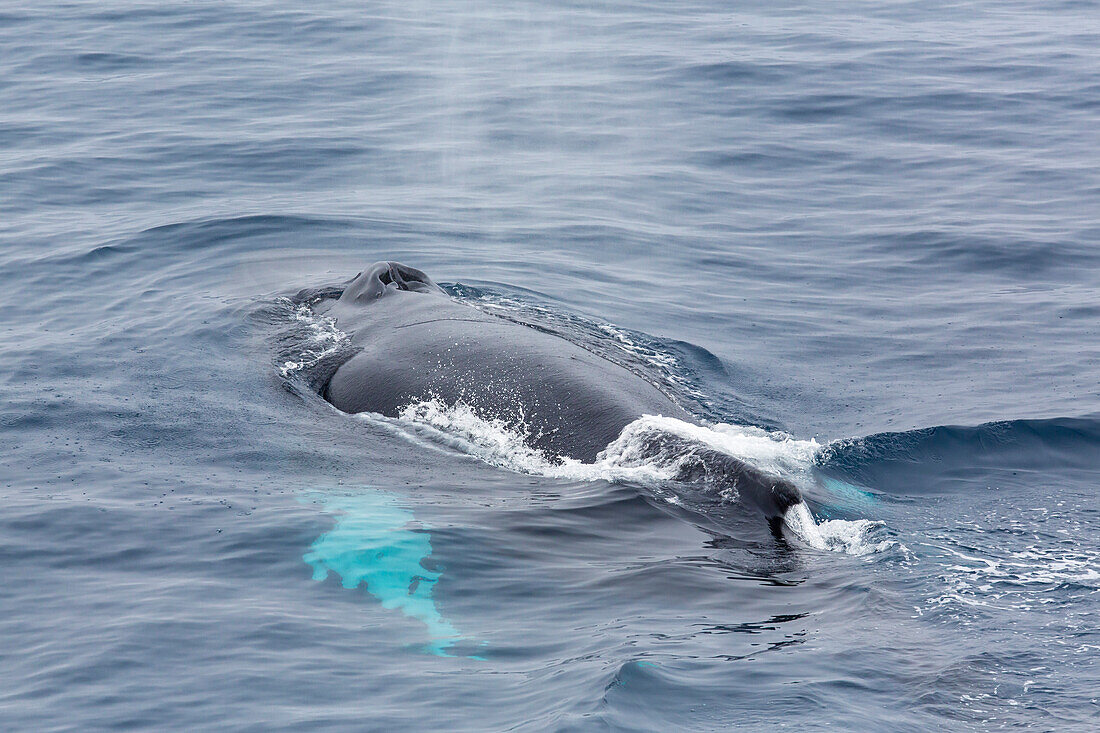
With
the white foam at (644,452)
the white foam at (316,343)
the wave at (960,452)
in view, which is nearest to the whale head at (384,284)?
the white foam at (316,343)

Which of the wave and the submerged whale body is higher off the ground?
the submerged whale body

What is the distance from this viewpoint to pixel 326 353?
48.5ft

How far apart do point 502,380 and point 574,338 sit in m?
3.15

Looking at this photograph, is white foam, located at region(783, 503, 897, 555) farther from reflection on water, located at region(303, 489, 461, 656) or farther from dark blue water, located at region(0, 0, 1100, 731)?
reflection on water, located at region(303, 489, 461, 656)

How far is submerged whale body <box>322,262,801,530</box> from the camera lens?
11.8 metres

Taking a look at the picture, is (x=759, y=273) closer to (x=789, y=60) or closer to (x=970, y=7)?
(x=789, y=60)

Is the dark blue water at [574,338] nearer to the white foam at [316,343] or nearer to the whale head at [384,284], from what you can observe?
the white foam at [316,343]

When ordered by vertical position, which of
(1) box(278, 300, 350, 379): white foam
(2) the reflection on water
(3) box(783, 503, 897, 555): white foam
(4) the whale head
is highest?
(4) the whale head

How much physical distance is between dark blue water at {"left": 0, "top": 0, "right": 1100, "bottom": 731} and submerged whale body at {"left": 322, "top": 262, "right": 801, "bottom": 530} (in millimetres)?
308

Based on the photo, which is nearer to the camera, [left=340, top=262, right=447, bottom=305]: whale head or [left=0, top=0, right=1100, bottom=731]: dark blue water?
[left=0, top=0, right=1100, bottom=731]: dark blue water

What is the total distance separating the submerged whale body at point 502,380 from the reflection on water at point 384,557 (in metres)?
1.71

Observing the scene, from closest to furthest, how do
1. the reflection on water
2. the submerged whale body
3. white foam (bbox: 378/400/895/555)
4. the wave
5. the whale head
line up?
1. the reflection on water
2. white foam (bbox: 378/400/895/555)
3. the submerged whale body
4. the wave
5. the whale head

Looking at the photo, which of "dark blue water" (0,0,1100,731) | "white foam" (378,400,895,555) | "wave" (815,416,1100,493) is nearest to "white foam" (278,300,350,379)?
"dark blue water" (0,0,1100,731)

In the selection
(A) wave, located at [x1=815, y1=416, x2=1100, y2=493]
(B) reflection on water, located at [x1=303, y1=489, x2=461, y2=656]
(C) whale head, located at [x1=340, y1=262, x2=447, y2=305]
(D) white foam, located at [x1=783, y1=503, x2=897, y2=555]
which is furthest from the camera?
(C) whale head, located at [x1=340, y1=262, x2=447, y2=305]
